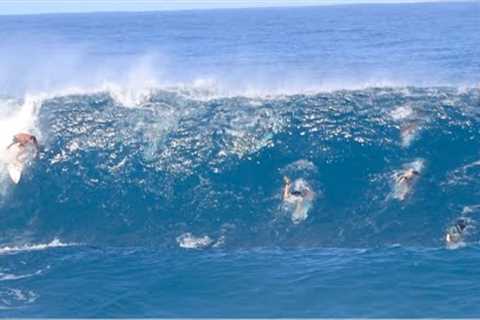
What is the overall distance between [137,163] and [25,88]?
23.2 meters

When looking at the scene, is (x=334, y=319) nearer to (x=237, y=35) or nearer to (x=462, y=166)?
(x=462, y=166)

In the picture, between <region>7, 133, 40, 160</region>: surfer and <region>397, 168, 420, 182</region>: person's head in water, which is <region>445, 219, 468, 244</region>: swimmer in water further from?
<region>7, 133, 40, 160</region>: surfer

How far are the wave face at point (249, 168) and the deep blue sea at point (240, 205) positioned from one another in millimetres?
60

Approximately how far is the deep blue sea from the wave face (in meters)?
0.06

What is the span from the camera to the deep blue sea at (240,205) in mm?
18172

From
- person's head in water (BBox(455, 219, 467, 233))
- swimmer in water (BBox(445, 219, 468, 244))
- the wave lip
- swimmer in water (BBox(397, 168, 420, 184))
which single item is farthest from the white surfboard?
person's head in water (BBox(455, 219, 467, 233))

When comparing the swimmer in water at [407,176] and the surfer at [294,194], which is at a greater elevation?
the swimmer in water at [407,176]

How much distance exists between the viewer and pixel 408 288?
1794 cm

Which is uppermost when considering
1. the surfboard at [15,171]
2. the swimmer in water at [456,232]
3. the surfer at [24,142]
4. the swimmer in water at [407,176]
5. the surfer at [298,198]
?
the surfer at [24,142]

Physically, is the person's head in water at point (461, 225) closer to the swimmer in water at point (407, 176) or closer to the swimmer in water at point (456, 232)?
the swimmer in water at point (456, 232)

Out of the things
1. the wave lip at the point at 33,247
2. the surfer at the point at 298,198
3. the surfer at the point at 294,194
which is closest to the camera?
the wave lip at the point at 33,247

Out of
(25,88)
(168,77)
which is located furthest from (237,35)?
(25,88)

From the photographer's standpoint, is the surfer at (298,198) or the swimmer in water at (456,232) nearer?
the swimmer in water at (456,232)

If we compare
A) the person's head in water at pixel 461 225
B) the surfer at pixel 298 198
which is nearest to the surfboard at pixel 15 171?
the surfer at pixel 298 198
